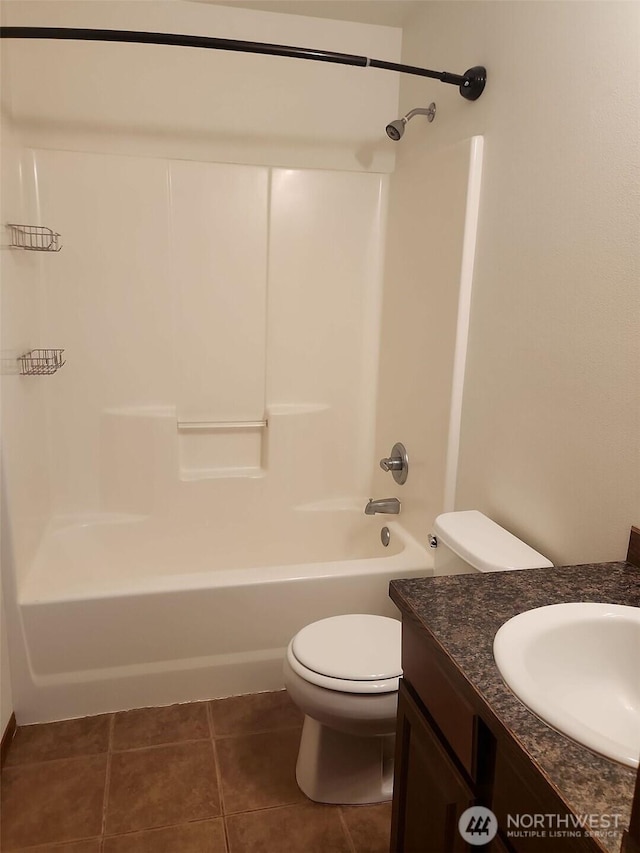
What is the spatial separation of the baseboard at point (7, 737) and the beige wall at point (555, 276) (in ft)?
5.19

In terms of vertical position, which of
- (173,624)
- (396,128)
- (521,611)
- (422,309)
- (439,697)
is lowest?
(173,624)

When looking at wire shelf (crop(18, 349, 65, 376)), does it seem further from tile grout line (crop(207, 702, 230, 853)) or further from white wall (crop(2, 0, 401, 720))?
tile grout line (crop(207, 702, 230, 853))

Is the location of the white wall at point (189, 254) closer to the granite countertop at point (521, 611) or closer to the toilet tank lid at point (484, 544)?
the toilet tank lid at point (484, 544)

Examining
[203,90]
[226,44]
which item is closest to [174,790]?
[226,44]

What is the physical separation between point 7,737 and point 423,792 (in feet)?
4.73

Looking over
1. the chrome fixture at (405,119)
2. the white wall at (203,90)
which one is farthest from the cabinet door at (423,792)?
the white wall at (203,90)

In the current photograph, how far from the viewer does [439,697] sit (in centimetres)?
105

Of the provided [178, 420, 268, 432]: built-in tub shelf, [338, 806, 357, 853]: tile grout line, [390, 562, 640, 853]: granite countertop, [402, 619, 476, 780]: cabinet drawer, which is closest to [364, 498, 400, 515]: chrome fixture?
[178, 420, 268, 432]: built-in tub shelf

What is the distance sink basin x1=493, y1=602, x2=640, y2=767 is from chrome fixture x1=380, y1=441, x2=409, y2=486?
1427 mm

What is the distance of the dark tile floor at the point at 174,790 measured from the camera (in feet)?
5.48

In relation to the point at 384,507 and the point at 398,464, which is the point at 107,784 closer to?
the point at 384,507

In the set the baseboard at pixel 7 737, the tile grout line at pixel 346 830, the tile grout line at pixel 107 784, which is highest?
the baseboard at pixel 7 737

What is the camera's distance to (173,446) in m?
2.71

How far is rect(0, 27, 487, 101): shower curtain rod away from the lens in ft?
5.79
